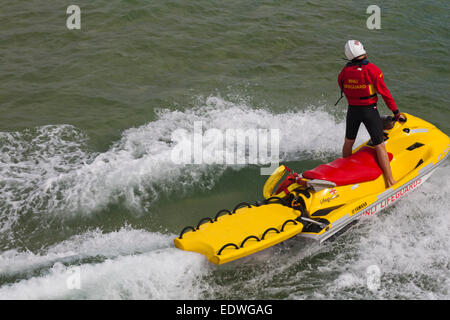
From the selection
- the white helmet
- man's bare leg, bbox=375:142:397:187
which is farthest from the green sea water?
the white helmet

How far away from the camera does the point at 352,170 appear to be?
5969 millimetres

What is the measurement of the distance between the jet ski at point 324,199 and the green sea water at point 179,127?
1.03 feet

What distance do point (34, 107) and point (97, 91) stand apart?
129 centimetres

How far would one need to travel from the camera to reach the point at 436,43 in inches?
467

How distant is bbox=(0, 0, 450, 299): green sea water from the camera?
206 inches

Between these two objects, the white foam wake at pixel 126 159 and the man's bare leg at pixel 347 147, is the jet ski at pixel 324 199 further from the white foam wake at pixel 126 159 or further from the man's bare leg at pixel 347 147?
the white foam wake at pixel 126 159

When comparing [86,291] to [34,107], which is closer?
[86,291]

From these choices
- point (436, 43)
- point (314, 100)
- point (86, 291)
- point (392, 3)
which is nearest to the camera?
point (86, 291)

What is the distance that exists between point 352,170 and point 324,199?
62cm

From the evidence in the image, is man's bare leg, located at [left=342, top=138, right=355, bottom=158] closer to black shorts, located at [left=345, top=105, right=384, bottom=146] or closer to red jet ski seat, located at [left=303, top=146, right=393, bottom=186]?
red jet ski seat, located at [left=303, top=146, right=393, bottom=186]

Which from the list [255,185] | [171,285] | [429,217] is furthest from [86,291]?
[429,217]

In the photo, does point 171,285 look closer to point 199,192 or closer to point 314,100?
point 199,192

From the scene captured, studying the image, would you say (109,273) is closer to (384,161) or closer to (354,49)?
(384,161)

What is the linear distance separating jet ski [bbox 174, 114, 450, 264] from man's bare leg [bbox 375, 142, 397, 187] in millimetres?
58
